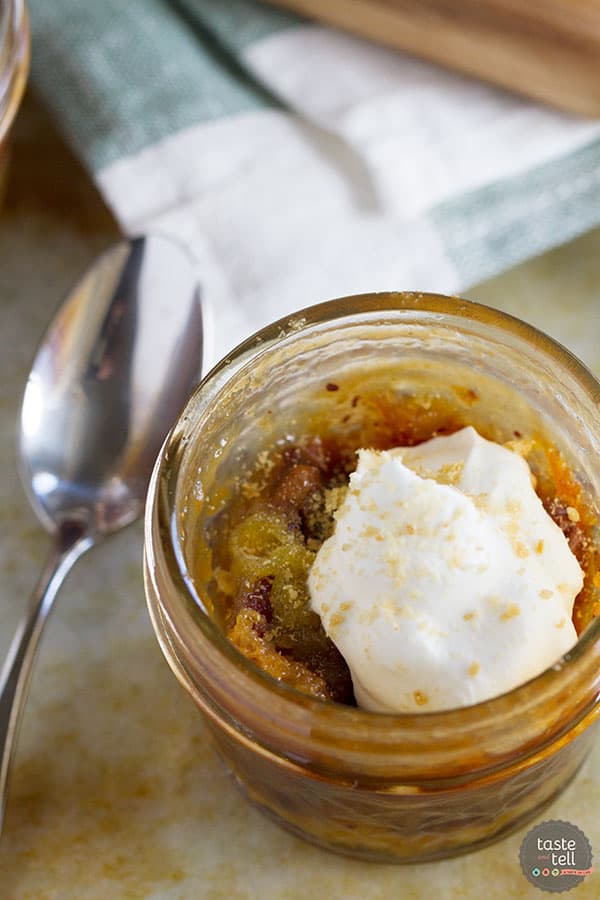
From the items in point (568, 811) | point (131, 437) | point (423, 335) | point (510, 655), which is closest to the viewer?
point (510, 655)

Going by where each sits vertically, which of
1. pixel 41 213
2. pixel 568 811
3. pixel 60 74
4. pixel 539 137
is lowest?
pixel 568 811

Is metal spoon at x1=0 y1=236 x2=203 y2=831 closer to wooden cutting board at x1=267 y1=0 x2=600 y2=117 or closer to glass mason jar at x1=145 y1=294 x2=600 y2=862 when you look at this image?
glass mason jar at x1=145 y1=294 x2=600 y2=862

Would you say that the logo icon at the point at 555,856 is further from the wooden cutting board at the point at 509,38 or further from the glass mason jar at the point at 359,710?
the wooden cutting board at the point at 509,38

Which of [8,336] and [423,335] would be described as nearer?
[423,335]

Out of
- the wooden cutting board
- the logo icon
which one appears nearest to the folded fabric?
the wooden cutting board

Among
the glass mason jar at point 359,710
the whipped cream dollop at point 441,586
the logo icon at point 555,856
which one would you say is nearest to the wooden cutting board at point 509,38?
the glass mason jar at point 359,710

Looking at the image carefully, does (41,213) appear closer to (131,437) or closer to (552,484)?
(131,437)

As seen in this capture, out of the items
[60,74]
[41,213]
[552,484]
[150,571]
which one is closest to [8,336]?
[41,213]
